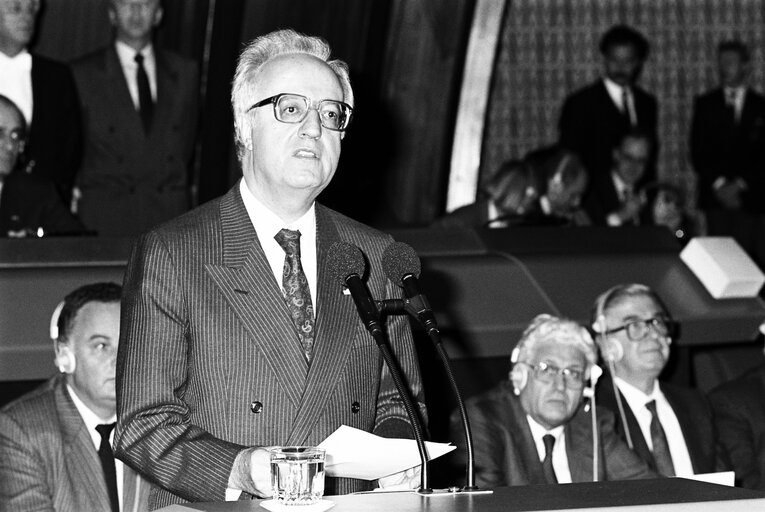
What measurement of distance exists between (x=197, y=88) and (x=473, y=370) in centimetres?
261

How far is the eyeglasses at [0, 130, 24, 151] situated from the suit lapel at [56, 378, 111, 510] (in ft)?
5.53

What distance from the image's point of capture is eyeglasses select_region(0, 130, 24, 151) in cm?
493

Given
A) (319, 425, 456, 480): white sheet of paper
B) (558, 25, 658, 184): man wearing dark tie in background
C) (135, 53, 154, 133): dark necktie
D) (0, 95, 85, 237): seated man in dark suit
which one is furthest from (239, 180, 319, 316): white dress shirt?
(558, 25, 658, 184): man wearing dark tie in background

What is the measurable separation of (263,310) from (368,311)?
0.91 feet

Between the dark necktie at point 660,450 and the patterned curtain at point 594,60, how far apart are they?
4931 millimetres

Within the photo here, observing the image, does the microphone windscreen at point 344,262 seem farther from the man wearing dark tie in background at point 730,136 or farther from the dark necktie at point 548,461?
the man wearing dark tie in background at point 730,136

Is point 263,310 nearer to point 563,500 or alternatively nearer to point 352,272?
point 352,272

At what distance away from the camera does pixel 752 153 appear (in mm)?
8758

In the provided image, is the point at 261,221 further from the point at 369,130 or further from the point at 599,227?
the point at 369,130

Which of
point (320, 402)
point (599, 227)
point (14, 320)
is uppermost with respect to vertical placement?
point (599, 227)

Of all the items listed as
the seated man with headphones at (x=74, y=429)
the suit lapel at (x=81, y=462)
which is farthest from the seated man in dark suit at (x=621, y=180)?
the suit lapel at (x=81, y=462)

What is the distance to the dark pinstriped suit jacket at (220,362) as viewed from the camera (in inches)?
86.2

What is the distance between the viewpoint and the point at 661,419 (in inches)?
175

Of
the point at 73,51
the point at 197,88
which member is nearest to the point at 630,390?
the point at 197,88
